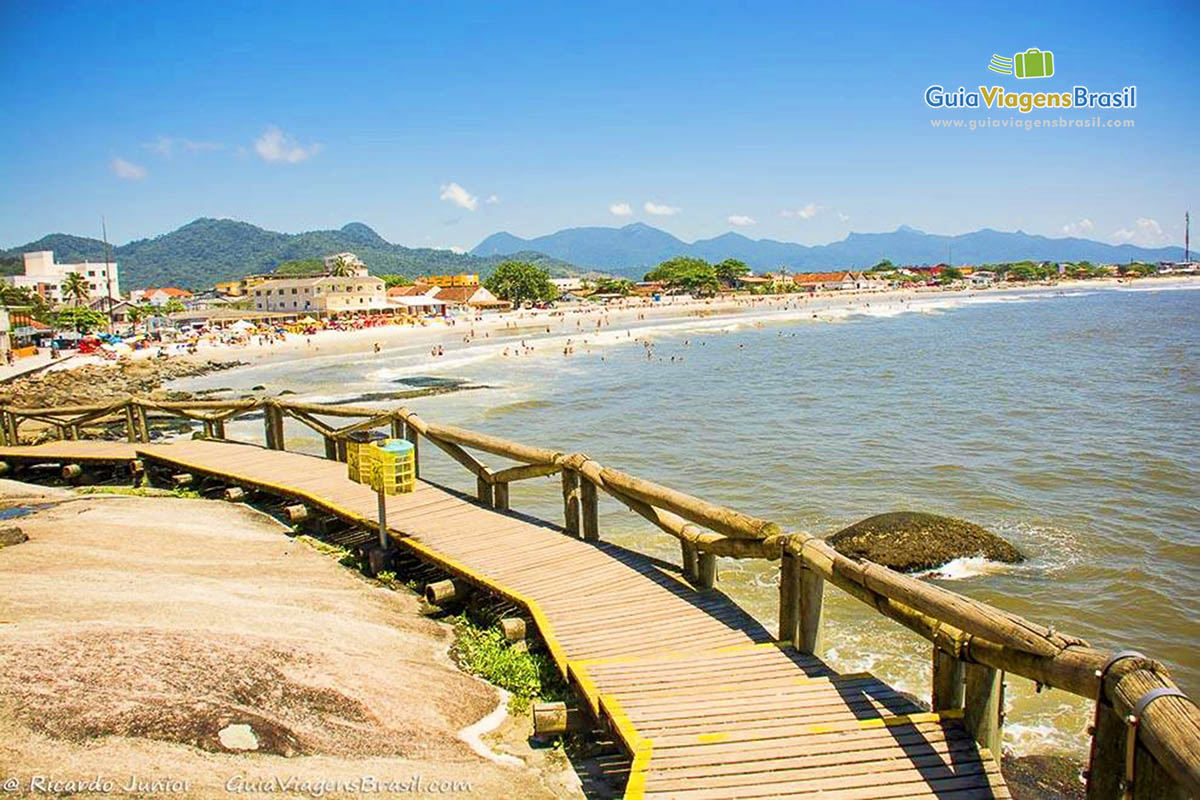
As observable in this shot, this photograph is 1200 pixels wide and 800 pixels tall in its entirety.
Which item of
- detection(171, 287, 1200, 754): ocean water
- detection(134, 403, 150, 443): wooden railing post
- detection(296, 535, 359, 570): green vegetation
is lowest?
detection(171, 287, 1200, 754): ocean water

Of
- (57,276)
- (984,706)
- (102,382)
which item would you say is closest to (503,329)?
(102,382)

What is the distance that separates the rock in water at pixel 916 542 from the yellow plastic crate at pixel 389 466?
21.9 ft

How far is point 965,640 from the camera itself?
190 inches

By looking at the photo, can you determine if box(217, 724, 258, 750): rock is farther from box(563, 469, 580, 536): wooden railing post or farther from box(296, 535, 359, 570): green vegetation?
box(296, 535, 359, 570): green vegetation

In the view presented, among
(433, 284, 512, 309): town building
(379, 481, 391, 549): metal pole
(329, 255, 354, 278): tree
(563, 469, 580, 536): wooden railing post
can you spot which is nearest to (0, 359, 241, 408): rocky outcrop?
(379, 481, 391, 549): metal pole

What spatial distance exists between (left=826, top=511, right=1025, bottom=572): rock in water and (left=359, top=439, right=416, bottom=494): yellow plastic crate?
669 cm

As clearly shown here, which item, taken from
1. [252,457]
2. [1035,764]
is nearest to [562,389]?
[252,457]

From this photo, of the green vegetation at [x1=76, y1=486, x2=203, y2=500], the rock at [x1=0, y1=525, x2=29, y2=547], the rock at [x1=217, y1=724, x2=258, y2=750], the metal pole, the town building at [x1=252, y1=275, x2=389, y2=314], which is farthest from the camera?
the town building at [x1=252, y1=275, x2=389, y2=314]

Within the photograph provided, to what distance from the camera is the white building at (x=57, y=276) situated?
110688 mm

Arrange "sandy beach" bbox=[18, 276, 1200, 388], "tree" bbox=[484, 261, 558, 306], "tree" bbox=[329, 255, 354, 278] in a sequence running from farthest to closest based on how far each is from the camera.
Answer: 1. "tree" bbox=[329, 255, 354, 278]
2. "tree" bbox=[484, 261, 558, 306]
3. "sandy beach" bbox=[18, 276, 1200, 388]

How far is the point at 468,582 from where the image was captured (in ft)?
27.3

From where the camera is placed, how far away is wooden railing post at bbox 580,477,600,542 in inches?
354

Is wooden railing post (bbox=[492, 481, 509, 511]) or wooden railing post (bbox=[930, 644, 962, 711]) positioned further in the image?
wooden railing post (bbox=[492, 481, 509, 511])

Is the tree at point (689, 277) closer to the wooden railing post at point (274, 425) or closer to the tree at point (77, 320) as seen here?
the tree at point (77, 320)
